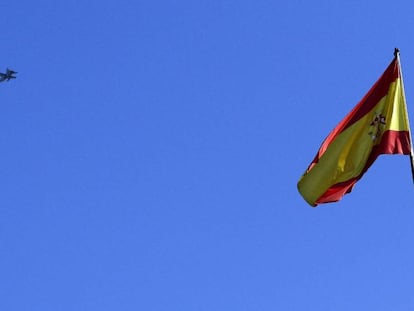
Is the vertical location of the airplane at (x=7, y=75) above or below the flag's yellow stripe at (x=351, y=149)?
above

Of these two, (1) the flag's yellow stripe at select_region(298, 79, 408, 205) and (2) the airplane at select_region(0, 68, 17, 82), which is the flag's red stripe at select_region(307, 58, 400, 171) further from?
(2) the airplane at select_region(0, 68, 17, 82)

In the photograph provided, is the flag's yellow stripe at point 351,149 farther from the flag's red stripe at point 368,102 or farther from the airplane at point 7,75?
the airplane at point 7,75

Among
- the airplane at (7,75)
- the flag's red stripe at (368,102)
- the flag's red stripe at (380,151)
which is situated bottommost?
the flag's red stripe at (380,151)

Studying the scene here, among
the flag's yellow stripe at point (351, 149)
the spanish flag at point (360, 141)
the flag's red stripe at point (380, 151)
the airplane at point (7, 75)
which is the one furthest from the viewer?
the airplane at point (7, 75)

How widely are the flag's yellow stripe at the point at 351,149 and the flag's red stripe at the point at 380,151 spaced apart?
98 millimetres

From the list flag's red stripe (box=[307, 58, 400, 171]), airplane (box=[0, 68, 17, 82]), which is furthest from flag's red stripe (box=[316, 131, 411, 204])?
airplane (box=[0, 68, 17, 82])

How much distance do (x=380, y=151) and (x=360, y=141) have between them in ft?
2.77

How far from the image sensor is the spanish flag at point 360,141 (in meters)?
22.0

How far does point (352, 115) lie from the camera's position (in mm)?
23250

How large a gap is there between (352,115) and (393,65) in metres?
1.56

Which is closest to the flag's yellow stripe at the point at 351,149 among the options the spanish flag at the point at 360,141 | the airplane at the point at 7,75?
the spanish flag at the point at 360,141

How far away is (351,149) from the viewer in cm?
2259

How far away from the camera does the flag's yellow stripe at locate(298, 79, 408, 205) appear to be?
22.3m

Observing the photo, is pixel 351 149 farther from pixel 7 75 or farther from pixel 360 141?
pixel 7 75
